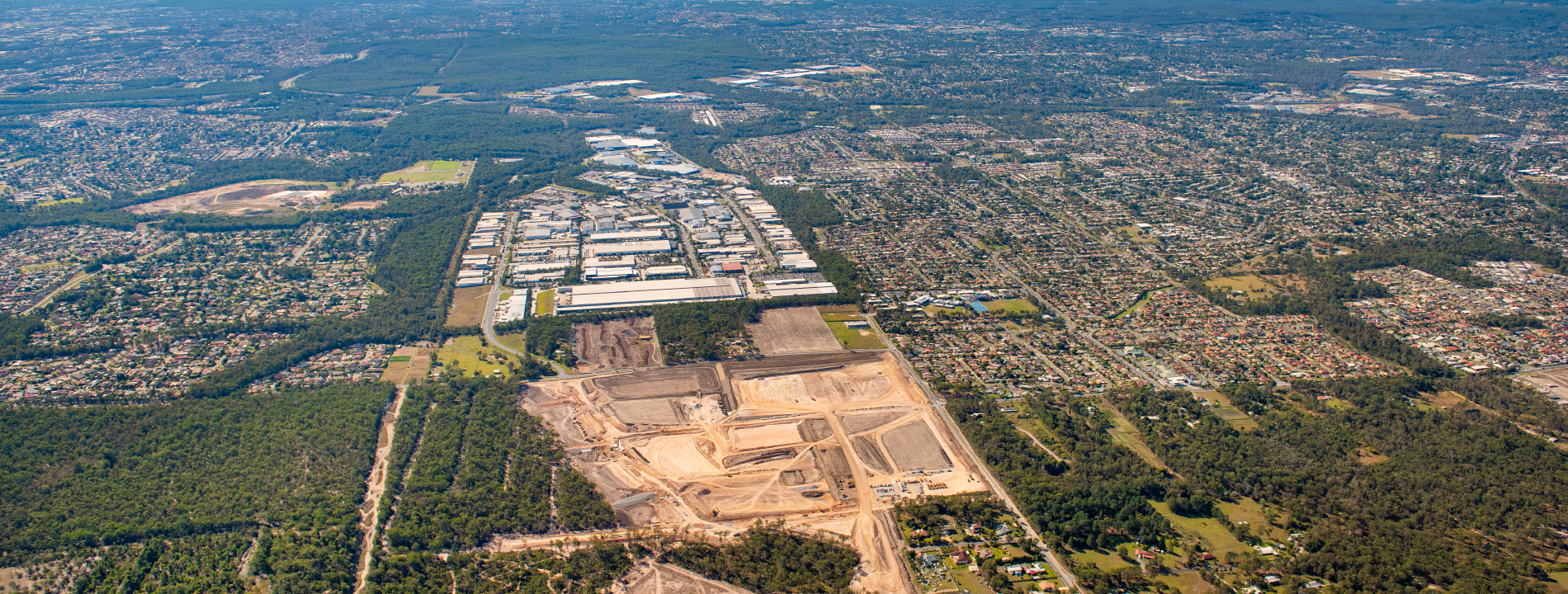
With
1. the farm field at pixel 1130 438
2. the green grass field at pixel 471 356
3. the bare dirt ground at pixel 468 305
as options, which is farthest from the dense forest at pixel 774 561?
the bare dirt ground at pixel 468 305

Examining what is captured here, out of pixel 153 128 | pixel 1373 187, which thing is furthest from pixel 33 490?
pixel 1373 187

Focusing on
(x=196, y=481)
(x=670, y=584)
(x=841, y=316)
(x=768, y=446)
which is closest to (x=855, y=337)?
(x=841, y=316)

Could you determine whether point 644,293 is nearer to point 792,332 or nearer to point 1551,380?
point 792,332

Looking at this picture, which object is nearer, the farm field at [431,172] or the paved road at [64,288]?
the paved road at [64,288]

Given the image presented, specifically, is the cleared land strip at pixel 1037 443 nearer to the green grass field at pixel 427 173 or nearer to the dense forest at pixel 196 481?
the dense forest at pixel 196 481

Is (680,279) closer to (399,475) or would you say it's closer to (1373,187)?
(399,475)
